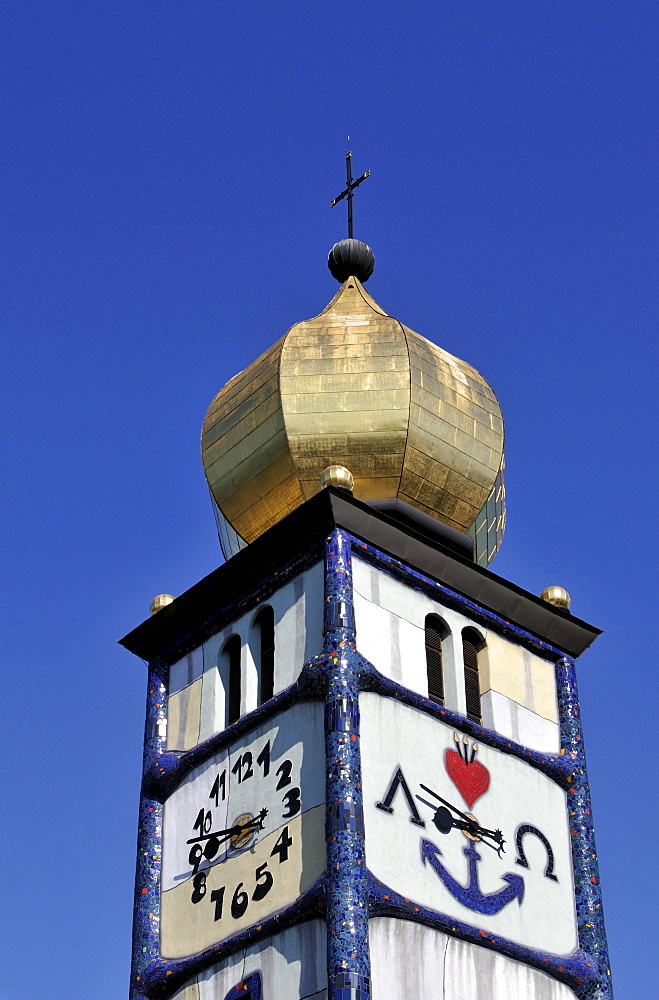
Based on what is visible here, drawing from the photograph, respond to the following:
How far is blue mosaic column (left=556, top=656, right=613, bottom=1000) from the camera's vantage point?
21.9 metres

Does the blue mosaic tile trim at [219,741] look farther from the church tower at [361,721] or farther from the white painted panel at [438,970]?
the white painted panel at [438,970]

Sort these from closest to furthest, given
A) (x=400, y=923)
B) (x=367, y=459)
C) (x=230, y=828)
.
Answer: (x=400, y=923) < (x=230, y=828) < (x=367, y=459)

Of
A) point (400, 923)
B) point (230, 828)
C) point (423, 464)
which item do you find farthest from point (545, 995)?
point (423, 464)

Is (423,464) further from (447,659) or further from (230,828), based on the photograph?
(230,828)

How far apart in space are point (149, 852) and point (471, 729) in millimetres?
3269

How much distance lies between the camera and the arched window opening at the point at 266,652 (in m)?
22.5

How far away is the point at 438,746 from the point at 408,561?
204 cm

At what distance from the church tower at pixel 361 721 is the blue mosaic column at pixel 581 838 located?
3cm

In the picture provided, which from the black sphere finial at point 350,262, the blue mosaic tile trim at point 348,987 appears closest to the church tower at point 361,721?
the blue mosaic tile trim at point 348,987

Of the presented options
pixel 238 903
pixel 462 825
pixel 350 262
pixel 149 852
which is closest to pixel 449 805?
pixel 462 825

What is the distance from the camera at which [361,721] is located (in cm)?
2130

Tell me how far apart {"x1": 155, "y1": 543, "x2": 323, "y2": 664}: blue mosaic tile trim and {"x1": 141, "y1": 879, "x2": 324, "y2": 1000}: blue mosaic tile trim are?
347 centimetres

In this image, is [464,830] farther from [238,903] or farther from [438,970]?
[238,903]

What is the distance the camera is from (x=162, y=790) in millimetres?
22953
